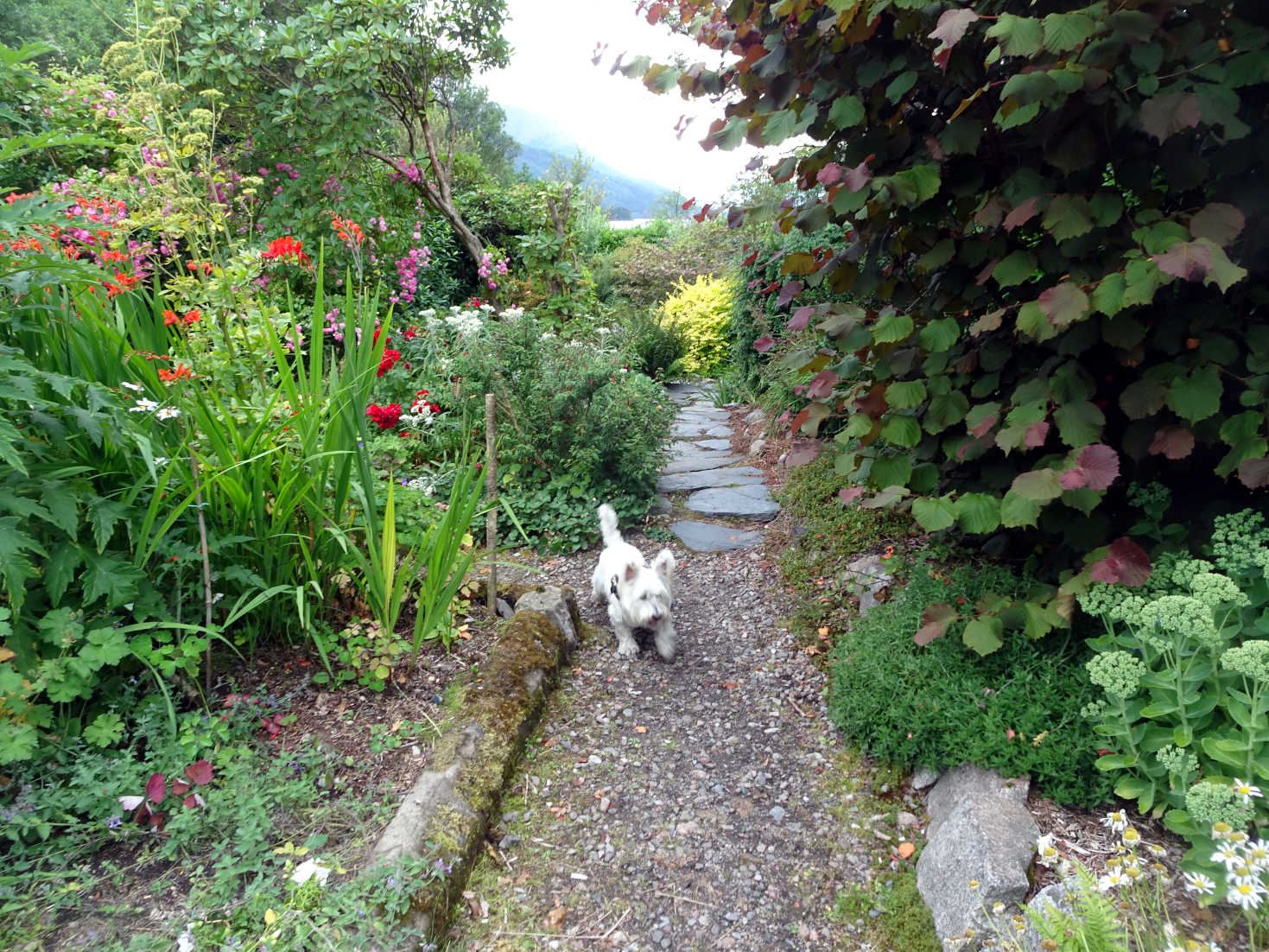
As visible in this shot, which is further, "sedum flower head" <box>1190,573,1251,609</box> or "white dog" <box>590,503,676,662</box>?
"white dog" <box>590,503,676,662</box>

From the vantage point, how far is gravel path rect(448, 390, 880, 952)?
2.03 m

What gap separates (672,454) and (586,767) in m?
3.57

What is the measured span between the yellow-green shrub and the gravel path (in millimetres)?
7136

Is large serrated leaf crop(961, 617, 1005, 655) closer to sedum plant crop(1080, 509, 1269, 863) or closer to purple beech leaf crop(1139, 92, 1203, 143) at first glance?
sedum plant crop(1080, 509, 1269, 863)

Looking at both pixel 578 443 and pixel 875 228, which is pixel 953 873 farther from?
pixel 578 443

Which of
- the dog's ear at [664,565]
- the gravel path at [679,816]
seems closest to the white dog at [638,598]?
the dog's ear at [664,565]

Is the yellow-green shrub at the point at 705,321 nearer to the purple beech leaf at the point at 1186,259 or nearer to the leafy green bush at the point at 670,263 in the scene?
the leafy green bush at the point at 670,263

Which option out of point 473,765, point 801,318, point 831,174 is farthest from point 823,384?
point 473,765

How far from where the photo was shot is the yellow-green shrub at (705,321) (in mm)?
10195

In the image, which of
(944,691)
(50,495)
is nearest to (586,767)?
(944,691)

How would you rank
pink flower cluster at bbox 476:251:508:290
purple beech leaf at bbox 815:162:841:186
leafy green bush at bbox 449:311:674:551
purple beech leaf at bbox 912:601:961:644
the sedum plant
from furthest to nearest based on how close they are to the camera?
pink flower cluster at bbox 476:251:508:290 → leafy green bush at bbox 449:311:674:551 → purple beech leaf at bbox 912:601:961:644 → purple beech leaf at bbox 815:162:841:186 → the sedum plant

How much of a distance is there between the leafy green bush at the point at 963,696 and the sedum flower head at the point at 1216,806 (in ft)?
1.92

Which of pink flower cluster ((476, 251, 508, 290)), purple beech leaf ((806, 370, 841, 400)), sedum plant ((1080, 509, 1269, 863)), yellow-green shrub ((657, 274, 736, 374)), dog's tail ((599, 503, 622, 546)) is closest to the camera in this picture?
sedum plant ((1080, 509, 1269, 863))

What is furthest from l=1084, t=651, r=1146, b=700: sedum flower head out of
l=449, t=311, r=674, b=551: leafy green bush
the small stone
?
l=449, t=311, r=674, b=551: leafy green bush
